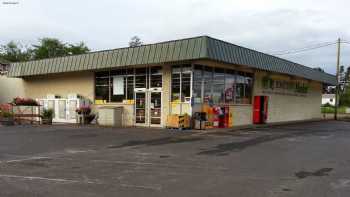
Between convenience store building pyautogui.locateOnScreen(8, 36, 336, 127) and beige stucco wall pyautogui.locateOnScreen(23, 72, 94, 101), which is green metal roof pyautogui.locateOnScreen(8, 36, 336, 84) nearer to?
convenience store building pyautogui.locateOnScreen(8, 36, 336, 127)

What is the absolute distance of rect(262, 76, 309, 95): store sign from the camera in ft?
79.0

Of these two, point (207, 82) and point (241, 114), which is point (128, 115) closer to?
point (207, 82)

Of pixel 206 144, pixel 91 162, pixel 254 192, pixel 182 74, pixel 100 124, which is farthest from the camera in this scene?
pixel 100 124

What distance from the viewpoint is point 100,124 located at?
21297 mm

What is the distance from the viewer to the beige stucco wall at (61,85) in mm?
23641

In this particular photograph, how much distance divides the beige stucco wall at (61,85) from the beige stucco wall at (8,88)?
1.37m

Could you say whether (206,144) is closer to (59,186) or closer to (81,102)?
(59,186)

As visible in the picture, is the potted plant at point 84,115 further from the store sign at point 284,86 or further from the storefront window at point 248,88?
the store sign at point 284,86

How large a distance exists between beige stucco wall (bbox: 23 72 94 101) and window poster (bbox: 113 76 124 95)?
7.24 ft

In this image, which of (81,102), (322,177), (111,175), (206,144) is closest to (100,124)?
(81,102)

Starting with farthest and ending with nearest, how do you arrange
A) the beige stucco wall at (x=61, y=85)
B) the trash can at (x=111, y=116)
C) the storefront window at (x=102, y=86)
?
the beige stucco wall at (x=61, y=85) → the storefront window at (x=102, y=86) → the trash can at (x=111, y=116)

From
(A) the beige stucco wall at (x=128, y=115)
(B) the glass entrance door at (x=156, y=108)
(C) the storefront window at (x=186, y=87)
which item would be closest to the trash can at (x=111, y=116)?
(A) the beige stucco wall at (x=128, y=115)

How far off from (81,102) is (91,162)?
49.1 ft

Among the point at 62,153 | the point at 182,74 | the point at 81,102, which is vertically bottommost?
the point at 62,153
